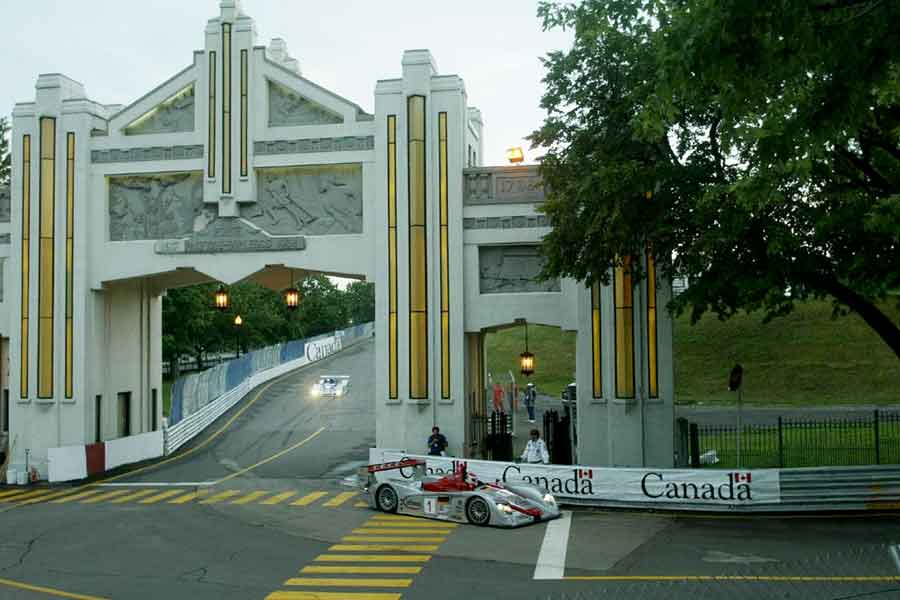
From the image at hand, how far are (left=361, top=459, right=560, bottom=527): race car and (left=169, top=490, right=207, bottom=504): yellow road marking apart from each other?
4.86 meters

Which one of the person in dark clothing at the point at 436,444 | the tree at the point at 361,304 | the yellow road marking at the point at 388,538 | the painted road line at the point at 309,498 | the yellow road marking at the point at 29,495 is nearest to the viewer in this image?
the yellow road marking at the point at 388,538

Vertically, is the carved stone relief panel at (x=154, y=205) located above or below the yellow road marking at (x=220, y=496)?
above

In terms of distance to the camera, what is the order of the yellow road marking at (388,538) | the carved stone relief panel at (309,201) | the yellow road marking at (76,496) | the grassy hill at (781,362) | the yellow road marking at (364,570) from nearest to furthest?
the yellow road marking at (364,570)
the yellow road marking at (388,538)
the yellow road marking at (76,496)
the carved stone relief panel at (309,201)
the grassy hill at (781,362)

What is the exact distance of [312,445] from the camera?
1441 inches

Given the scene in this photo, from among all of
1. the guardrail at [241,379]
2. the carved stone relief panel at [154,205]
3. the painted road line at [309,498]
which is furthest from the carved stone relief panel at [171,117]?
the painted road line at [309,498]

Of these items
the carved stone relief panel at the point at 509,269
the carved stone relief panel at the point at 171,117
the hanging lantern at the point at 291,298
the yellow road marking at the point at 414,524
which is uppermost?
the carved stone relief panel at the point at 171,117

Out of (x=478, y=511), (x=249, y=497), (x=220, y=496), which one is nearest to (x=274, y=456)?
(x=220, y=496)

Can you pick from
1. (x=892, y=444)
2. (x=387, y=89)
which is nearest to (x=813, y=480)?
(x=892, y=444)

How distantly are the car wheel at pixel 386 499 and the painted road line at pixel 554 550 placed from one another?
3650 millimetres

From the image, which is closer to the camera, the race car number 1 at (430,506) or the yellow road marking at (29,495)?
the race car number 1 at (430,506)

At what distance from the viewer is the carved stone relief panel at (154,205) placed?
1140 inches

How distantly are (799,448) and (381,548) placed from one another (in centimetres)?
1902

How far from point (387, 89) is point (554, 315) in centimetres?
789

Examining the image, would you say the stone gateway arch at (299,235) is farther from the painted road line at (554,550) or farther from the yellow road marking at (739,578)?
the yellow road marking at (739,578)
